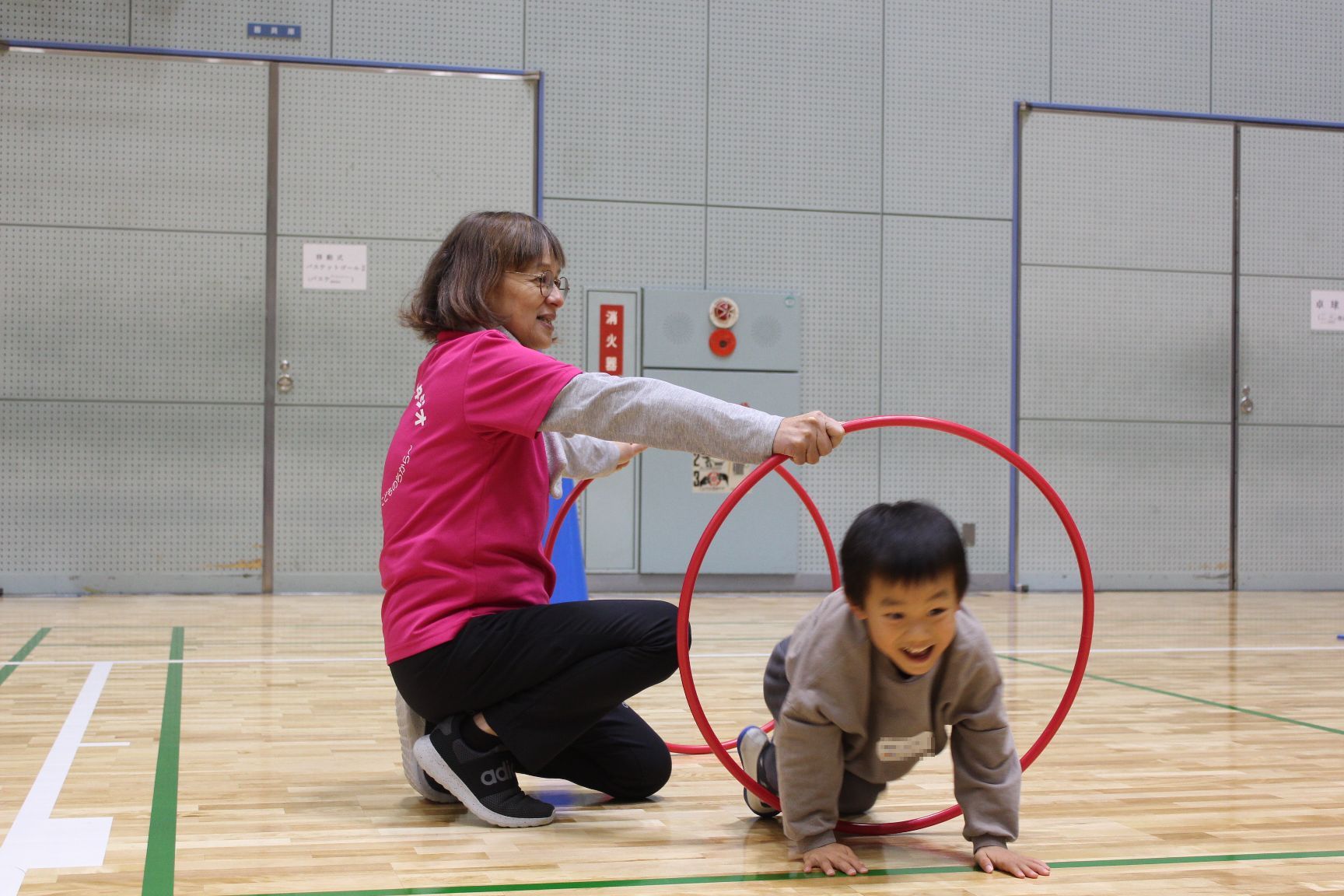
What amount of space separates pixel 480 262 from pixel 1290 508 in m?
7.01

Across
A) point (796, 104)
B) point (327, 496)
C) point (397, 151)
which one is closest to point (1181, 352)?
point (796, 104)

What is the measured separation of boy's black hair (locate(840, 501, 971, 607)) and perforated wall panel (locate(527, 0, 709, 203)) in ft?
18.6

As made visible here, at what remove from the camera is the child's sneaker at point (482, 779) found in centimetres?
218

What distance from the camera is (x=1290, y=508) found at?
7.93 metres

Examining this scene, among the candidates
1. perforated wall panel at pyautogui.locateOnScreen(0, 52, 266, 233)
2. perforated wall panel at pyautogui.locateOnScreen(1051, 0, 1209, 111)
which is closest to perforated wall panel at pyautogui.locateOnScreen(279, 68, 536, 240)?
perforated wall panel at pyautogui.locateOnScreen(0, 52, 266, 233)

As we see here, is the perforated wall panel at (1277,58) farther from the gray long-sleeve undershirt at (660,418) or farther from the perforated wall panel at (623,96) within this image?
the gray long-sleeve undershirt at (660,418)

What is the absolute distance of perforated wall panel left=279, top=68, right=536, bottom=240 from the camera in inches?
274

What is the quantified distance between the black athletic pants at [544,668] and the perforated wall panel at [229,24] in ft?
18.3

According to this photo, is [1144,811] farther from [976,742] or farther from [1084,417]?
[1084,417]

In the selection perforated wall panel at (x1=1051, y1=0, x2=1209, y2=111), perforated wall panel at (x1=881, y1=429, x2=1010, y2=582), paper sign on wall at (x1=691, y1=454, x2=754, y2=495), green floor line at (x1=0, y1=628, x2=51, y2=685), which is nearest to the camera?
green floor line at (x1=0, y1=628, x2=51, y2=685)

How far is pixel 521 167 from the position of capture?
7.19 metres

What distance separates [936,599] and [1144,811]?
2.84ft

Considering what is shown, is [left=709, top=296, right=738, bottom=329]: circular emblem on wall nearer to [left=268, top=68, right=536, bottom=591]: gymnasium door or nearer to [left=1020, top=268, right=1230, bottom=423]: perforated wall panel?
[left=268, top=68, right=536, bottom=591]: gymnasium door

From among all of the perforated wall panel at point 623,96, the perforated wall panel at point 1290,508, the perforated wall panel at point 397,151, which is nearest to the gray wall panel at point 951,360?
the perforated wall panel at point 623,96
